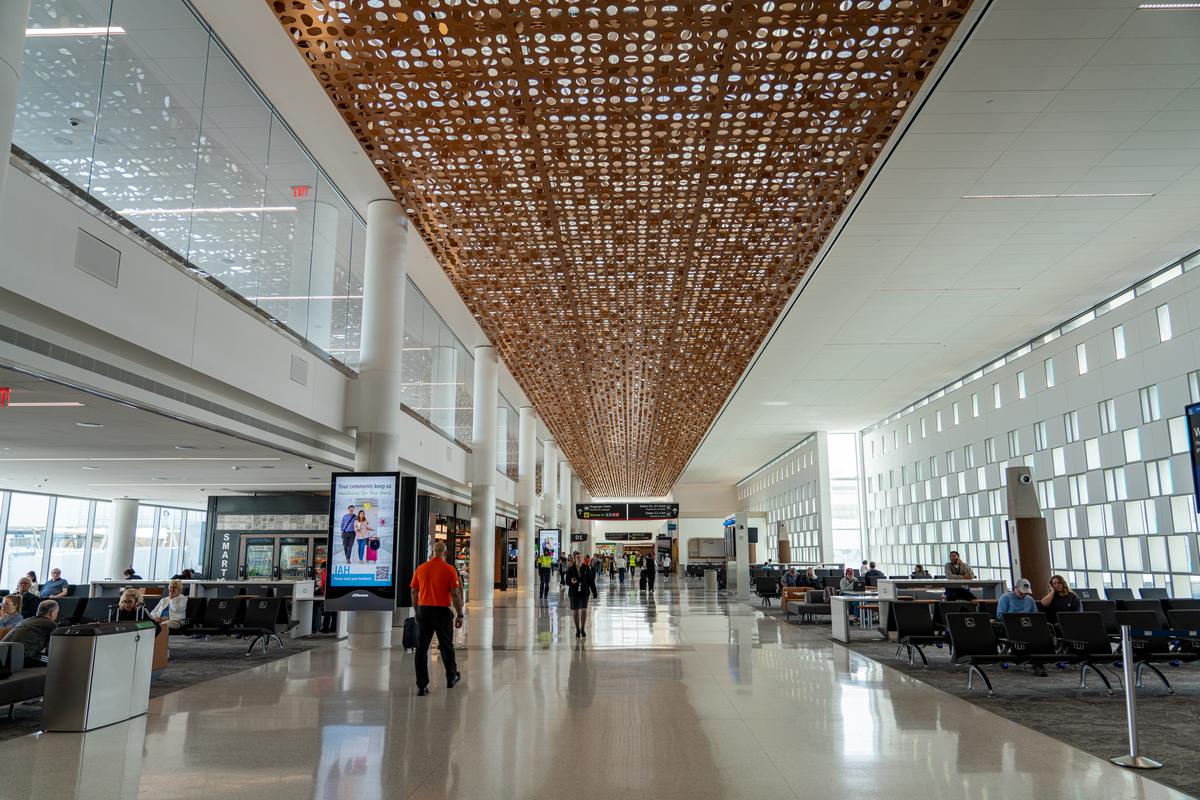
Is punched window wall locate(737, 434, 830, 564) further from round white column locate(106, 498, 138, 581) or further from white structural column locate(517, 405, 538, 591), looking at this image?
round white column locate(106, 498, 138, 581)

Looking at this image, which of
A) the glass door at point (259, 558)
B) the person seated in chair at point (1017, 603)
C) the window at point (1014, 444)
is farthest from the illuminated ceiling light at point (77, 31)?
the window at point (1014, 444)

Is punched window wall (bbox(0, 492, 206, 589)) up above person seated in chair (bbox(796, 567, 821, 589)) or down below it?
above

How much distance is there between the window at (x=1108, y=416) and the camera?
17.0 metres

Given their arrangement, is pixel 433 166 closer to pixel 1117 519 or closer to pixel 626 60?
pixel 626 60

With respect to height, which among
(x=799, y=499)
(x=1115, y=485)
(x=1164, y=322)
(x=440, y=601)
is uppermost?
(x=1164, y=322)

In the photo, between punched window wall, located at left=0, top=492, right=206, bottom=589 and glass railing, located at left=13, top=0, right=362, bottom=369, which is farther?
punched window wall, located at left=0, top=492, right=206, bottom=589

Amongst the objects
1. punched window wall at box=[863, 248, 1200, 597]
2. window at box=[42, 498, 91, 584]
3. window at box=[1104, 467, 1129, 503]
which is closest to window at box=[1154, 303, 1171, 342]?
punched window wall at box=[863, 248, 1200, 597]

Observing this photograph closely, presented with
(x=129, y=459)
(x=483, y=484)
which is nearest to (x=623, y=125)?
(x=129, y=459)

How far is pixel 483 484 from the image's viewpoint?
78.3ft

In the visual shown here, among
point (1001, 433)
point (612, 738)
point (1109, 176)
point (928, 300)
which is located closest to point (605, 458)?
point (1001, 433)

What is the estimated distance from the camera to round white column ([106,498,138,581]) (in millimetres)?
24594

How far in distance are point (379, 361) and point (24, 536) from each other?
16.8 meters

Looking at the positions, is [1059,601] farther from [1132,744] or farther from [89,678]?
[89,678]

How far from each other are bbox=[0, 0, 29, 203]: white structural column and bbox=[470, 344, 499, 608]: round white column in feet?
61.8
